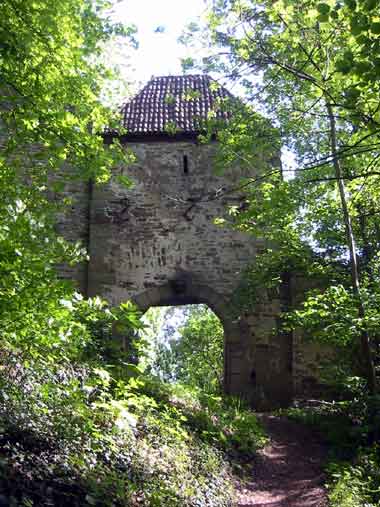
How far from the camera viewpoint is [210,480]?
5449mm

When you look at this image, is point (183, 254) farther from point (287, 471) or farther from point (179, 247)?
point (287, 471)

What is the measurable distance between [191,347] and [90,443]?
16.8 metres

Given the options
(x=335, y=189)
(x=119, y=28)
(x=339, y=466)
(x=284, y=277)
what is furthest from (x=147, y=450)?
(x=284, y=277)

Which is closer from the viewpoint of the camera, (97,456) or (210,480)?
(97,456)

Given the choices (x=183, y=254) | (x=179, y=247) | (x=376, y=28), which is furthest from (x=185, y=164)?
(x=376, y=28)

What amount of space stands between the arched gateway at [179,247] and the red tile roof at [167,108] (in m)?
0.05

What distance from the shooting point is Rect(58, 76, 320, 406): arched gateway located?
11.0m

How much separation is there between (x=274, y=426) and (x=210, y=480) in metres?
3.56

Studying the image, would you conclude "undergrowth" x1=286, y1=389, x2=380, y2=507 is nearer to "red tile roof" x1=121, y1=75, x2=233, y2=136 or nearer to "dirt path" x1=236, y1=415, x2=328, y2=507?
"dirt path" x1=236, y1=415, x2=328, y2=507

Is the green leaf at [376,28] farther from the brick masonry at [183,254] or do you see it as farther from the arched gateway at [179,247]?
the brick masonry at [183,254]

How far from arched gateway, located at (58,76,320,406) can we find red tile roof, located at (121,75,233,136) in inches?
2.0

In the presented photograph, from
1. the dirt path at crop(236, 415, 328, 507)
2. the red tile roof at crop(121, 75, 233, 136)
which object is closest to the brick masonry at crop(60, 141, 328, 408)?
the red tile roof at crop(121, 75, 233, 136)

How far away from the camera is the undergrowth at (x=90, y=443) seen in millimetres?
3541

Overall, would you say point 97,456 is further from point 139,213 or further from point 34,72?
point 139,213
